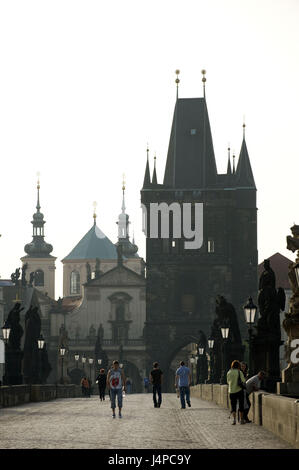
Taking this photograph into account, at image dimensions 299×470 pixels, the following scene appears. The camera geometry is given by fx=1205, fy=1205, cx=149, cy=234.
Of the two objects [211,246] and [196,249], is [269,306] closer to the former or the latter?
[196,249]

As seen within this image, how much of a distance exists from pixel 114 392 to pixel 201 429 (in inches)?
279

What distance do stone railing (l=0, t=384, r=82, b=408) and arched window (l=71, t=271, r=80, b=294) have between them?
376ft

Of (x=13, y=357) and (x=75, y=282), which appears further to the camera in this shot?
(x=75, y=282)

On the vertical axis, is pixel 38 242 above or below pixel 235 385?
above

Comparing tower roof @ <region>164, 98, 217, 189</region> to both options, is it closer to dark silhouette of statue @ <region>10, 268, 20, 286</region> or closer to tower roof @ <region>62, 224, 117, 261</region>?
dark silhouette of statue @ <region>10, 268, 20, 286</region>

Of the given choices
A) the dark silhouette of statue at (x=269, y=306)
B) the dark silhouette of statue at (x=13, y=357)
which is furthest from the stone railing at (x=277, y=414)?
the dark silhouette of statue at (x=13, y=357)

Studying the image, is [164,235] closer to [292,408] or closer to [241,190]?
[241,190]

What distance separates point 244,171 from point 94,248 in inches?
2733

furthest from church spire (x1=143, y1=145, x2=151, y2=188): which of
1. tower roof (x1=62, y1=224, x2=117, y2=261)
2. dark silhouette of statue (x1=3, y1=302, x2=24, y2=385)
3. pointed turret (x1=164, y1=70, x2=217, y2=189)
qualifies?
dark silhouette of statue (x1=3, y1=302, x2=24, y2=385)

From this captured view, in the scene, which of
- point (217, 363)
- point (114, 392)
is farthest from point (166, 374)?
point (114, 392)

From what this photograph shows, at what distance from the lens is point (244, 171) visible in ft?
395

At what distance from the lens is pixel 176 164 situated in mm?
118562

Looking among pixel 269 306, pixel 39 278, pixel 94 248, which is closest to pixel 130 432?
pixel 269 306

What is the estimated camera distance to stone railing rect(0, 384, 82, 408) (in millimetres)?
37594
